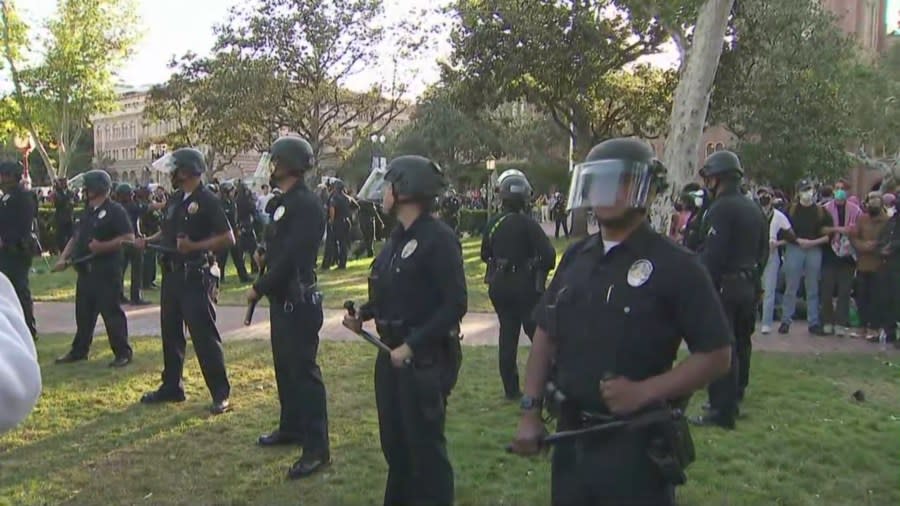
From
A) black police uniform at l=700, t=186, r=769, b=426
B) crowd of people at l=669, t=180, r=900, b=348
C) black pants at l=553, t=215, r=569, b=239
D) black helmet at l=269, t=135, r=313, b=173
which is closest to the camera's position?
black helmet at l=269, t=135, r=313, b=173

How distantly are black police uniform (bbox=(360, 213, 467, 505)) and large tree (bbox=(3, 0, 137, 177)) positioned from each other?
36342mm

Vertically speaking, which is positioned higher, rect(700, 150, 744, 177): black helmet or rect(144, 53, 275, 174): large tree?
A: rect(144, 53, 275, 174): large tree

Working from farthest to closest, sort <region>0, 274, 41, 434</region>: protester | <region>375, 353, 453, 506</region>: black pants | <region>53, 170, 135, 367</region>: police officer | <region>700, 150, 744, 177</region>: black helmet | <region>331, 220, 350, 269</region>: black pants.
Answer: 1. <region>331, 220, 350, 269</region>: black pants
2. <region>53, 170, 135, 367</region>: police officer
3. <region>700, 150, 744, 177</region>: black helmet
4. <region>375, 353, 453, 506</region>: black pants
5. <region>0, 274, 41, 434</region>: protester

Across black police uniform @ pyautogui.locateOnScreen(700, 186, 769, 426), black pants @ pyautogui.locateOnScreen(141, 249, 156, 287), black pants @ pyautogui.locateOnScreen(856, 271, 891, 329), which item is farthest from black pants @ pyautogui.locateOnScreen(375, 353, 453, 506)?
black pants @ pyautogui.locateOnScreen(141, 249, 156, 287)

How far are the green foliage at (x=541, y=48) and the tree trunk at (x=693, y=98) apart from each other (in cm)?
877

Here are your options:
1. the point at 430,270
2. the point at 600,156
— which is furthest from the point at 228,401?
the point at 600,156

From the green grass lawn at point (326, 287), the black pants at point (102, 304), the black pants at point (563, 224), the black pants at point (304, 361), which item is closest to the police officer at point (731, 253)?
the black pants at point (304, 361)

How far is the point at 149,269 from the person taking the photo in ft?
46.9

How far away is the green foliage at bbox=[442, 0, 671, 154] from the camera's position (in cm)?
2139

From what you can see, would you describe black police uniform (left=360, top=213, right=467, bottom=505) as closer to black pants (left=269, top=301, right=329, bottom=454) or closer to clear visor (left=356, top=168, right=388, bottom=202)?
clear visor (left=356, top=168, right=388, bottom=202)

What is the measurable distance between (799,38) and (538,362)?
31.3m

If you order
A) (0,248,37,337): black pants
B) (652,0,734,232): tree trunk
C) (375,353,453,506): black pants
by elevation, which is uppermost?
(652,0,734,232): tree trunk

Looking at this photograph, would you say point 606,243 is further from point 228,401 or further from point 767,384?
point 767,384

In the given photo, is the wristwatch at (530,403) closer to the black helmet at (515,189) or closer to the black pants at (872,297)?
the black helmet at (515,189)
